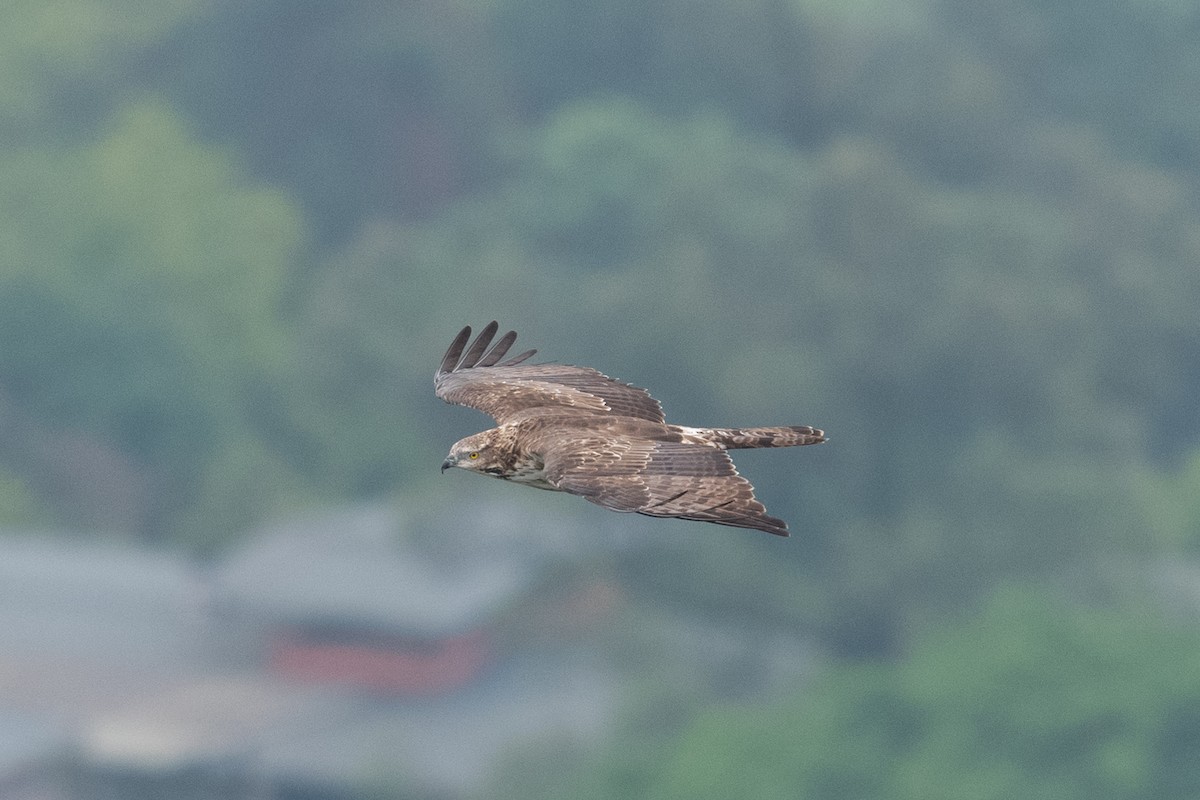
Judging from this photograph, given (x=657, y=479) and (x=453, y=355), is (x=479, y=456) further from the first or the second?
(x=453, y=355)

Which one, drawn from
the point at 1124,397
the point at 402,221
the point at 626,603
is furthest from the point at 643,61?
the point at 626,603

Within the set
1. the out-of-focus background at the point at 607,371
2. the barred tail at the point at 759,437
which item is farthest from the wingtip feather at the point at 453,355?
the out-of-focus background at the point at 607,371

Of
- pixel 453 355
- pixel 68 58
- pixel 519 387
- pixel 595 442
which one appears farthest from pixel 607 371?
pixel 595 442

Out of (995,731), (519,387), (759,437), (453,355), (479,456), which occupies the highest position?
(995,731)

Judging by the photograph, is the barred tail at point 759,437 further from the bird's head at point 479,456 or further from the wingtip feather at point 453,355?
the wingtip feather at point 453,355

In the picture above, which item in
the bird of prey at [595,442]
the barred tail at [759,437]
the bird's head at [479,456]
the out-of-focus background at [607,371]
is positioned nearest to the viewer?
the bird of prey at [595,442]
